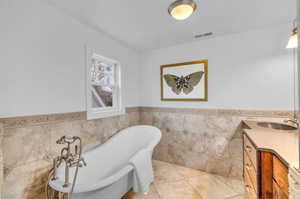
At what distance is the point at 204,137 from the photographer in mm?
2307

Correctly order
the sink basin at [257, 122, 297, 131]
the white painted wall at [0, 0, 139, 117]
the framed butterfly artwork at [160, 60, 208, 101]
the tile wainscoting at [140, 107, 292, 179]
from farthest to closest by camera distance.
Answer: the framed butterfly artwork at [160, 60, 208, 101]
the tile wainscoting at [140, 107, 292, 179]
the sink basin at [257, 122, 297, 131]
the white painted wall at [0, 0, 139, 117]

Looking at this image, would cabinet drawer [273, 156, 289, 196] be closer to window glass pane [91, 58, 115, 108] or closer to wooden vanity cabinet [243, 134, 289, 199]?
wooden vanity cabinet [243, 134, 289, 199]

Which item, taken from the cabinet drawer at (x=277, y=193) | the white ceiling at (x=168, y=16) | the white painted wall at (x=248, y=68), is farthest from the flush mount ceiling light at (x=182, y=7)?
the cabinet drawer at (x=277, y=193)

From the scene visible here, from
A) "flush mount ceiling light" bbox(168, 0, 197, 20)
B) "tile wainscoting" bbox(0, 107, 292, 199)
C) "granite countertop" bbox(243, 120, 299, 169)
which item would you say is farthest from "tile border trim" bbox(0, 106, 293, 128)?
"flush mount ceiling light" bbox(168, 0, 197, 20)

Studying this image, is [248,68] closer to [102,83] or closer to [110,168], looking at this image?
[102,83]

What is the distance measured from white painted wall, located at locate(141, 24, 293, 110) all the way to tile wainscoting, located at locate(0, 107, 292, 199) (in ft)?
0.54

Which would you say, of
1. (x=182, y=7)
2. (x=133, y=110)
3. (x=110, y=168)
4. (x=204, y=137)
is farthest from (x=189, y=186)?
(x=182, y=7)

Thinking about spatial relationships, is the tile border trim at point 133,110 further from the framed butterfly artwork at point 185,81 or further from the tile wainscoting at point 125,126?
the framed butterfly artwork at point 185,81

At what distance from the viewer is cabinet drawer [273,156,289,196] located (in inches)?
30.1

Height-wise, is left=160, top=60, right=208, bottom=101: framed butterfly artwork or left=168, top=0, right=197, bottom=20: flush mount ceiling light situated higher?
left=168, top=0, right=197, bottom=20: flush mount ceiling light

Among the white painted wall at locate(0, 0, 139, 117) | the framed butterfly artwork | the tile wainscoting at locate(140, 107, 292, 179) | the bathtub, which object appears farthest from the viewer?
the framed butterfly artwork

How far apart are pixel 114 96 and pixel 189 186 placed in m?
1.90

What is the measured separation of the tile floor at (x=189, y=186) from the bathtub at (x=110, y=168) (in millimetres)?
441

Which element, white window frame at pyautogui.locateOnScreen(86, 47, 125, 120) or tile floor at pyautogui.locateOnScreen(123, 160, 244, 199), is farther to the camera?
white window frame at pyautogui.locateOnScreen(86, 47, 125, 120)
